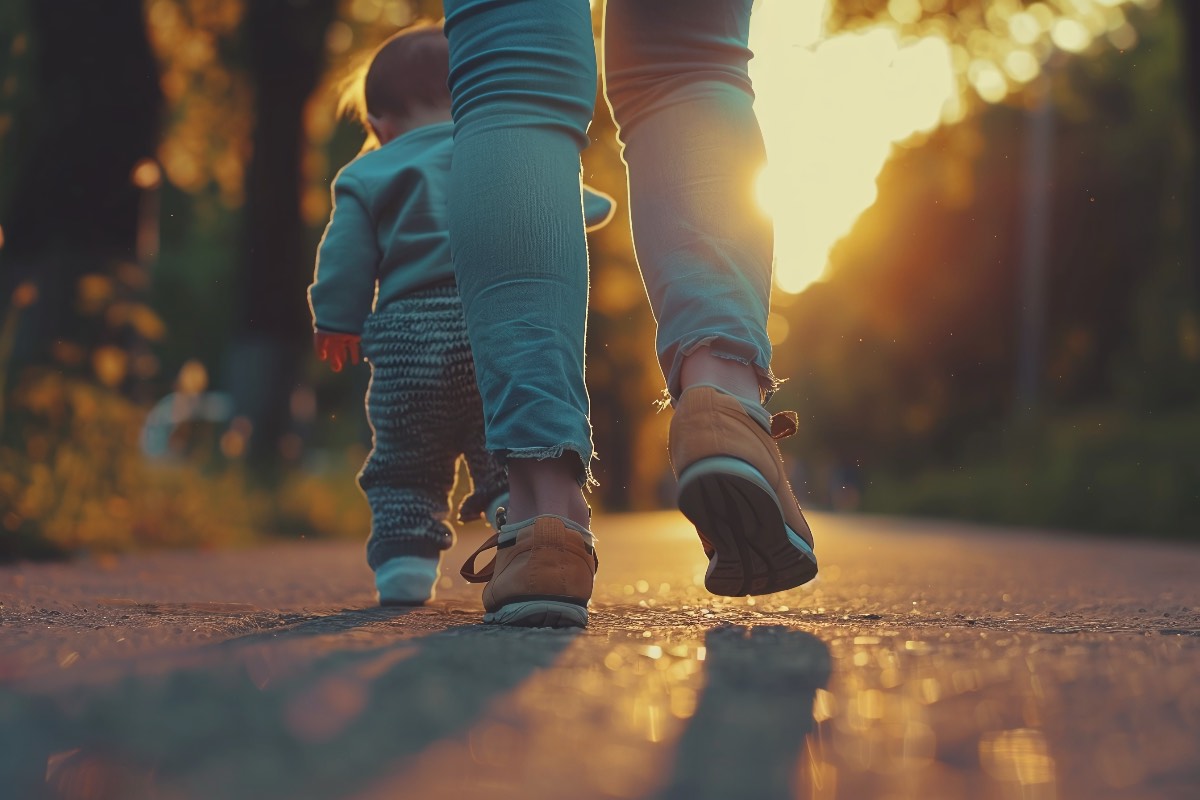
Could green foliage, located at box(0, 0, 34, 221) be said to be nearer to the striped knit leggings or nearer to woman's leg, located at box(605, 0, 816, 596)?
the striped knit leggings

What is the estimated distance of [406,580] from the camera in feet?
10.2

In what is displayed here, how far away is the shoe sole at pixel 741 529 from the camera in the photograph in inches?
87.3

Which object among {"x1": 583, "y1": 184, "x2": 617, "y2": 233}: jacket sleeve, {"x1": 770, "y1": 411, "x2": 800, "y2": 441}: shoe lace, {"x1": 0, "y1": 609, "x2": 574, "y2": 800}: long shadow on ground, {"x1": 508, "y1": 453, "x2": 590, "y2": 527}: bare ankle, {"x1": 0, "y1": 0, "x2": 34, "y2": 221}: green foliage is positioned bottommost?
{"x1": 0, "y1": 609, "x2": 574, "y2": 800}: long shadow on ground

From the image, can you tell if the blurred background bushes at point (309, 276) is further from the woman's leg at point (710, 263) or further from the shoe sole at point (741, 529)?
the shoe sole at point (741, 529)

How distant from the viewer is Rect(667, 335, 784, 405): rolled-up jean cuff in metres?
2.37

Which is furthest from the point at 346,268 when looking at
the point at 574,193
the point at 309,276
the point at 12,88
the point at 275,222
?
the point at 309,276

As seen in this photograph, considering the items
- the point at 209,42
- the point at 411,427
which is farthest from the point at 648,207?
the point at 209,42

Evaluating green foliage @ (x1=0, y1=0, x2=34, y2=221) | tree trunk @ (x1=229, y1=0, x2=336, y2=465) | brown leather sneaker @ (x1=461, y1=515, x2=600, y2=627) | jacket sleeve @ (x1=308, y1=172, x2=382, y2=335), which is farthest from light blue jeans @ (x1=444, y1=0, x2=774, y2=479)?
tree trunk @ (x1=229, y1=0, x2=336, y2=465)

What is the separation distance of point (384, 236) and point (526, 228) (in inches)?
46.0

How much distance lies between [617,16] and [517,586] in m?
1.06

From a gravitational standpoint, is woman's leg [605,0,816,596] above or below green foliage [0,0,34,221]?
below

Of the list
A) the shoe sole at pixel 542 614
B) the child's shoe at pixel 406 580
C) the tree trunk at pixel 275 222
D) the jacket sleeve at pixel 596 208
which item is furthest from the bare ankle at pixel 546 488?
the tree trunk at pixel 275 222

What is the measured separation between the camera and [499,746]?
1.21m

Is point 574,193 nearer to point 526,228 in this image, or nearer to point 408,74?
point 526,228
